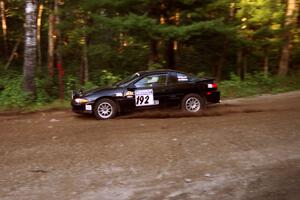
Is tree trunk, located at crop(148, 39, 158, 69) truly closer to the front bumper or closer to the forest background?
the forest background

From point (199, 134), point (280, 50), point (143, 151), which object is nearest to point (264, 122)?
point (199, 134)

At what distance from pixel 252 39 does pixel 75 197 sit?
1627 centimetres

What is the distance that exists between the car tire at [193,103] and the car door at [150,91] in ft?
2.24

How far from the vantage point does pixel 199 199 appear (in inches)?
231

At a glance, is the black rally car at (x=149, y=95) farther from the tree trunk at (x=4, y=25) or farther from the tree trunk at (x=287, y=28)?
the tree trunk at (x=4, y=25)

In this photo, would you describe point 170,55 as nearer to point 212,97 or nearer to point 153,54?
Result: point 153,54

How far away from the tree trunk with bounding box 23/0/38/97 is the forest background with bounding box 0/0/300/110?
3 cm

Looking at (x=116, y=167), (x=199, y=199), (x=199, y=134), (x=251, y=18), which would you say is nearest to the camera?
(x=199, y=199)

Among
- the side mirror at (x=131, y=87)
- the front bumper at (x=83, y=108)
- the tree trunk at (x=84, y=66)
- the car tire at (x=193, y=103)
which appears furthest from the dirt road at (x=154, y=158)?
the tree trunk at (x=84, y=66)

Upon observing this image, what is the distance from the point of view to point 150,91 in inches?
503

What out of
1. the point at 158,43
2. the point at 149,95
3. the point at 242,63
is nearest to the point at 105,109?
the point at 149,95

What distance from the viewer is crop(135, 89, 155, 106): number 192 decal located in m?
12.7

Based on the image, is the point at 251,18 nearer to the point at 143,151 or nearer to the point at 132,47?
the point at 132,47

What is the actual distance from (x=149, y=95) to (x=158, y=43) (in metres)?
7.51
